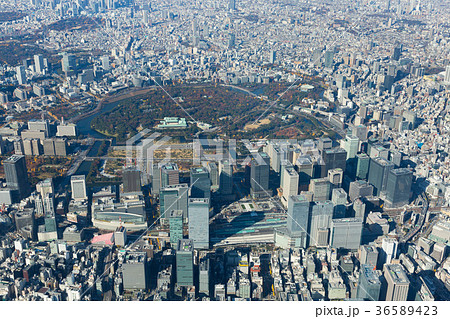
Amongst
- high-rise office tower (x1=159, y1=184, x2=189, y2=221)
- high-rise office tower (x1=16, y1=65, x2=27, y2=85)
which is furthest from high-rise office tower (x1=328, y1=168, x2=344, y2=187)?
high-rise office tower (x1=16, y1=65, x2=27, y2=85)

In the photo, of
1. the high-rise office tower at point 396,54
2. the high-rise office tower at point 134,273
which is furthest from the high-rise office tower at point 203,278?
the high-rise office tower at point 396,54

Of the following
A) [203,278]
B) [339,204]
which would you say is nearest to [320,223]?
[339,204]

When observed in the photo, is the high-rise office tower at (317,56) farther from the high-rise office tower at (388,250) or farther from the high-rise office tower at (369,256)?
the high-rise office tower at (369,256)

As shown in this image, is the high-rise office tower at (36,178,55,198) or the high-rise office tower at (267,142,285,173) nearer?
the high-rise office tower at (36,178,55,198)

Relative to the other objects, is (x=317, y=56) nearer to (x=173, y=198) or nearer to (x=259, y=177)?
(x=259, y=177)

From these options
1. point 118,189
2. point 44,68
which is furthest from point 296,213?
point 44,68

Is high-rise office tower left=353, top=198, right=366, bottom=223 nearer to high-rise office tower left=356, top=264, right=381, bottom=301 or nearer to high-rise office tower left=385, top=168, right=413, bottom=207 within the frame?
high-rise office tower left=385, top=168, right=413, bottom=207

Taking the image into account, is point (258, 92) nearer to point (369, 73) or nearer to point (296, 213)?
point (369, 73)
